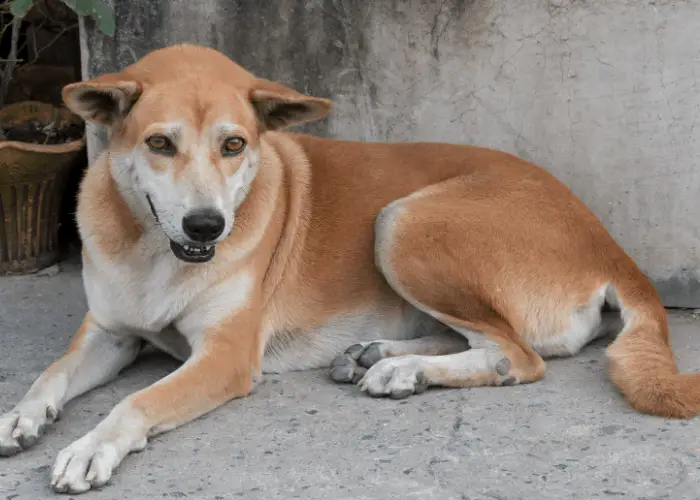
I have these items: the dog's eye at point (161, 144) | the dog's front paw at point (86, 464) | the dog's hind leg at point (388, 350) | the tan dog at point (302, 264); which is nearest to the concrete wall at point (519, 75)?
the tan dog at point (302, 264)

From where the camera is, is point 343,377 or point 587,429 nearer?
point 587,429

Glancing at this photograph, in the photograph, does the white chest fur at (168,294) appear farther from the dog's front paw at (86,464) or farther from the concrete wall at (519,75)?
the concrete wall at (519,75)

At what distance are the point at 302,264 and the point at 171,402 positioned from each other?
930 mm

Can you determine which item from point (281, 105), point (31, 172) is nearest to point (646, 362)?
point (281, 105)

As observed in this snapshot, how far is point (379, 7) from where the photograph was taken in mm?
4605

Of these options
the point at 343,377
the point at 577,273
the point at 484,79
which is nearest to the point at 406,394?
the point at 343,377

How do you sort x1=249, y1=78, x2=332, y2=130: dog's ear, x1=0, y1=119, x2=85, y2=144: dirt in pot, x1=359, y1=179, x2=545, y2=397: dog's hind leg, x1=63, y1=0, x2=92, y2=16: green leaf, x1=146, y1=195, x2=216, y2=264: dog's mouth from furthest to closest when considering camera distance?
x1=0, y1=119, x2=85, y2=144: dirt in pot, x1=63, y1=0, x2=92, y2=16: green leaf, x1=359, y1=179, x2=545, y2=397: dog's hind leg, x1=249, y1=78, x2=332, y2=130: dog's ear, x1=146, y1=195, x2=216, y2=264: dog's mouth

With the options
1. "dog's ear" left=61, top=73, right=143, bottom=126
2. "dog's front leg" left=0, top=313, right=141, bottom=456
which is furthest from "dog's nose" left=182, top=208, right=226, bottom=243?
"dog's front leg" left=0, top=313, right=141, bottom=456

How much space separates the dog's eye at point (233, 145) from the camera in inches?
134

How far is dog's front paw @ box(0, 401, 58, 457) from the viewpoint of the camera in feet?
10.3

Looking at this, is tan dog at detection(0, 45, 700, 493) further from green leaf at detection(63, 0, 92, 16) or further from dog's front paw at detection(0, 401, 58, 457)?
green leaf at detection(63, 0, 92, 16)

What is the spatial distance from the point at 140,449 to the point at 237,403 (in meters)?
0.53

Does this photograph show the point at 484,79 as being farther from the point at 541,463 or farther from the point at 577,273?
the point at 541,463

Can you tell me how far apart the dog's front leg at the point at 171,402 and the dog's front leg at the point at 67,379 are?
0.91ft
